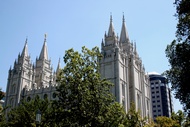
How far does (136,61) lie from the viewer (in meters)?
67.4

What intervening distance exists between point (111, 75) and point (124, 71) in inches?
170

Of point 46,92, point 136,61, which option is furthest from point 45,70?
point 136,61

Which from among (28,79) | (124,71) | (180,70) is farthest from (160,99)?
(180,70)

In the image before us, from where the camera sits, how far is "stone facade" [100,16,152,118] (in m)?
57.2

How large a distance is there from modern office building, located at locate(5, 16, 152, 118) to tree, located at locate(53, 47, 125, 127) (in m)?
30.7

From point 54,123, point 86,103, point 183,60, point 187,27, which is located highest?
point 187,27

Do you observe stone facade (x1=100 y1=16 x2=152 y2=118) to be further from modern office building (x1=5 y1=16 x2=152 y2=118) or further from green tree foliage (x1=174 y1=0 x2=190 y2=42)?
green tree foliage (x1=174 y1=0 x2=190 y2=42)

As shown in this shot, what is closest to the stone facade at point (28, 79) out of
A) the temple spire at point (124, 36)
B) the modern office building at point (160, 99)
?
the temple spire at point (124, 36)

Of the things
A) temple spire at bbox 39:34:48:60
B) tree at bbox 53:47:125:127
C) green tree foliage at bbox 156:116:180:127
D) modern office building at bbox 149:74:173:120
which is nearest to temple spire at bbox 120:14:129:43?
temple spire at bbox 39:34:48:60

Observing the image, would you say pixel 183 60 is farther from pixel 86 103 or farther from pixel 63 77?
pixel 63 77

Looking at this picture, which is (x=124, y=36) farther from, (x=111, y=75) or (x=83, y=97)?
(x=83, y=97)

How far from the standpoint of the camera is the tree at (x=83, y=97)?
74.6ft

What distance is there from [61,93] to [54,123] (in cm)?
308

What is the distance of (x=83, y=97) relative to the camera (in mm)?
23047
